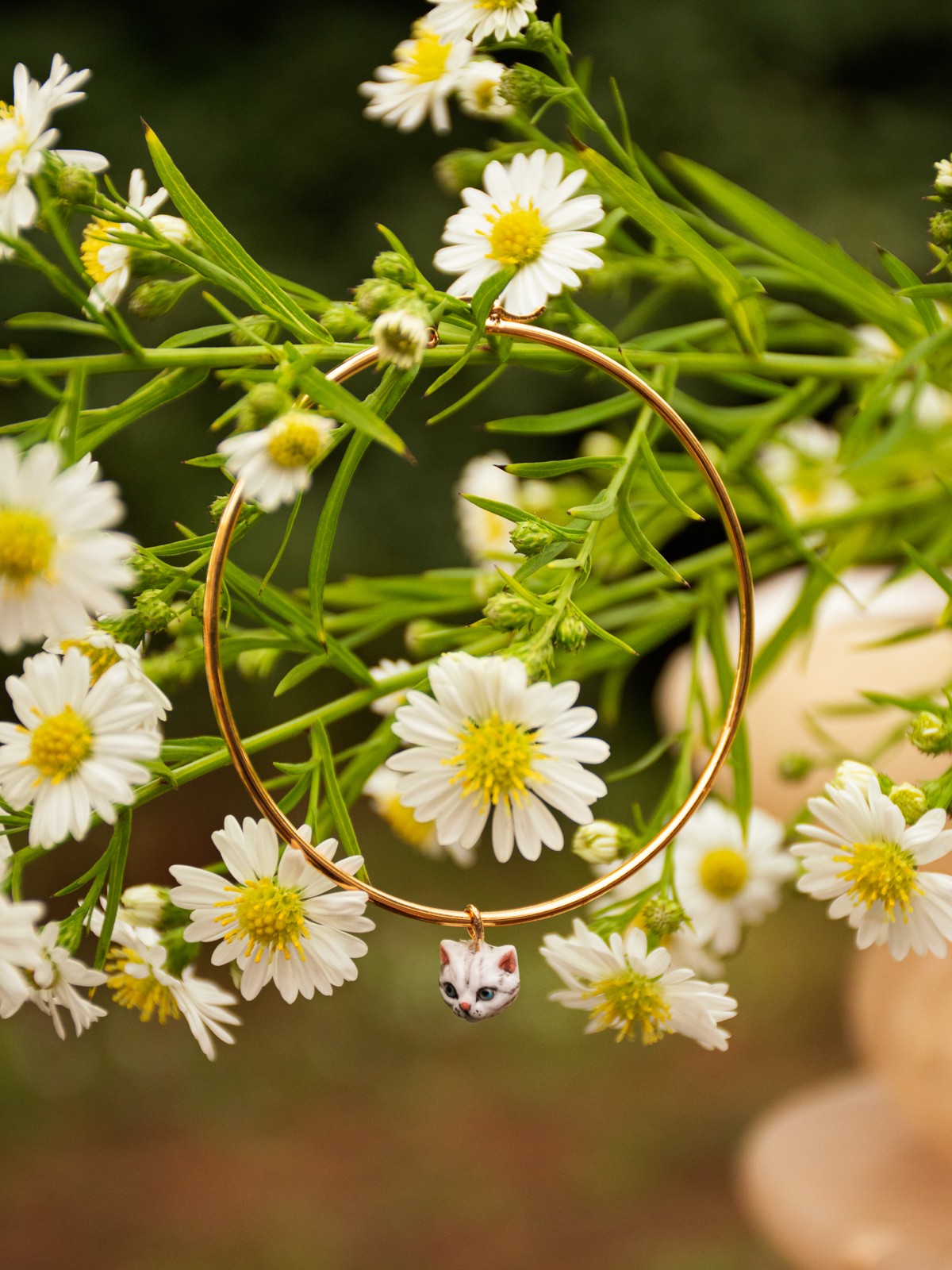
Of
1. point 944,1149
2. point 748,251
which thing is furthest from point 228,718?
point 944,1149

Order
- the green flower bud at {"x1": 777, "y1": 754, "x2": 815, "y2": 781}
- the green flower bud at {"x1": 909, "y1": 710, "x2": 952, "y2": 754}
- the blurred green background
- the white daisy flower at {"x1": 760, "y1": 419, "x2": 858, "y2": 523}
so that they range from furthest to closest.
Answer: the blurred green background → the white daisy flower at {"x1": 760, "y1": 419, "x2": 858, "y2": 523} → the green flower bud at {"x1": 777, "y1": 754, "x2": 815, "y2": 781} → the green flower bud at {"x1": 909, "y1": 710, "x2": 952, "y2": 754}

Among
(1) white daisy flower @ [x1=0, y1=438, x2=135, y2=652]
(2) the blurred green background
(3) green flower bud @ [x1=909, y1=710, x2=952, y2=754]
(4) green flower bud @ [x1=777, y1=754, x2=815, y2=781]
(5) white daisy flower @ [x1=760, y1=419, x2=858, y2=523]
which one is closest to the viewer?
(1) white daisy flower @ [x1=0, y1=438, x2=135, y2=652]

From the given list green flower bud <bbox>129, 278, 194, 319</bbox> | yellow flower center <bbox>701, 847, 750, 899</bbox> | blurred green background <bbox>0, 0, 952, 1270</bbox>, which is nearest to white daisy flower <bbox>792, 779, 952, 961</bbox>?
yellow flower center <bbox>701, 847, 750, 899</bbox>

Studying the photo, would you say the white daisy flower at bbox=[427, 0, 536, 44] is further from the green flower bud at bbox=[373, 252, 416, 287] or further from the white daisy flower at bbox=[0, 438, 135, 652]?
the white daisy flower at bbox=[0, 438, 135, 652]

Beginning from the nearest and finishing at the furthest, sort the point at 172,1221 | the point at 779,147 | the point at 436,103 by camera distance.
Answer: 1. the point at 436,103
2. the point at 172,1221
3. the point at 779,147

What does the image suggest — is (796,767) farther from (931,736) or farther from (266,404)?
(266,404)

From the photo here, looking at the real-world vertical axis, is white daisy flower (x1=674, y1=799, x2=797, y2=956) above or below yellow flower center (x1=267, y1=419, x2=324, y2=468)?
above

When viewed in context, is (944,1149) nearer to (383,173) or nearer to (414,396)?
(414,396)

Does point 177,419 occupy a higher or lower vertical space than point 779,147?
lower
